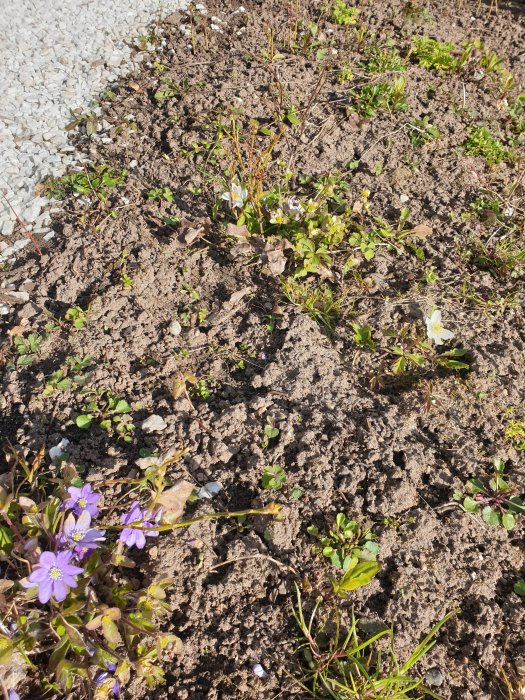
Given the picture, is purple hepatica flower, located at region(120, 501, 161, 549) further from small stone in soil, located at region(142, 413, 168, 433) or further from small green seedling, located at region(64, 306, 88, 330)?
small green seedling, located at region(64, 306, 88, 330)

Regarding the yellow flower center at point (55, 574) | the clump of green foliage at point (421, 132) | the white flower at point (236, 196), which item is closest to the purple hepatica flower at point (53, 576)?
the yellow flower center at point (55, 574)

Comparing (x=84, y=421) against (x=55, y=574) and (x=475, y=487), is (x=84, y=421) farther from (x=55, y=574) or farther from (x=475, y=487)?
(x=475, y=487)

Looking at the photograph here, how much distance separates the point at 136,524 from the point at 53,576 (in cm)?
29

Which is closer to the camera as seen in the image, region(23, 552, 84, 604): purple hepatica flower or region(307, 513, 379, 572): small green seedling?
region(23, 552, 84, 604): purple hepatica flower

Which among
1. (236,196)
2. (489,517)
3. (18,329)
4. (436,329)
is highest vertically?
(236,196)

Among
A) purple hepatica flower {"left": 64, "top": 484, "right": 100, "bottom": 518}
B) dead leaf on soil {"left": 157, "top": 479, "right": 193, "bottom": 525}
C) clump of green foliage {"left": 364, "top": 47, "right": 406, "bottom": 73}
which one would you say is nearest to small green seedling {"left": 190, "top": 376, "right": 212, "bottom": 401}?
dead leaf on soil {"left": 157, "top": 479, "right": 193, "bottom": 525}

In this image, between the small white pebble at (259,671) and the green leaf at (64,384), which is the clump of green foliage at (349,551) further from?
the green leaf at (64,384)

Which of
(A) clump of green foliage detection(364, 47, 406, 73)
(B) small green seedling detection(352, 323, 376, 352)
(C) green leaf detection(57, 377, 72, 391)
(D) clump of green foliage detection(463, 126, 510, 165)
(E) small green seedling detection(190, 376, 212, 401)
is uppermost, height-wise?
(A) clump of green foliage detection(364, 47, 406, 73)

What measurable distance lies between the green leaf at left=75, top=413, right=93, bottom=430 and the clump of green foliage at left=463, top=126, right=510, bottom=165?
2.85 metres

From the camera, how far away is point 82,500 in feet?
6.17

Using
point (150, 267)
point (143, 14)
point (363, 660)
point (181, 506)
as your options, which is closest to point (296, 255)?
point (150, 267)

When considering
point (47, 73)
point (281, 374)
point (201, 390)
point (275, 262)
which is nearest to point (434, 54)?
point (275, 262)

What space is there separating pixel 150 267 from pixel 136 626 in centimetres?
170

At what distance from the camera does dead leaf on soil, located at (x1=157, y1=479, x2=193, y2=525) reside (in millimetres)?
2012
